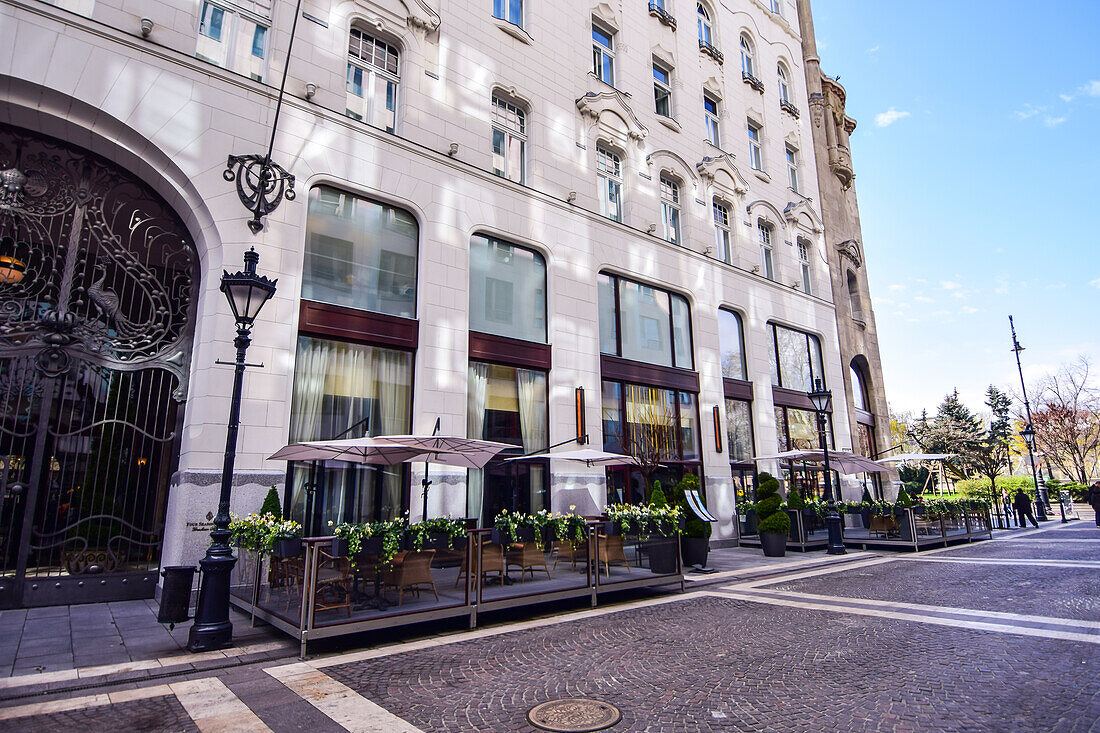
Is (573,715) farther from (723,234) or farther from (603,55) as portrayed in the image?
(723,234)

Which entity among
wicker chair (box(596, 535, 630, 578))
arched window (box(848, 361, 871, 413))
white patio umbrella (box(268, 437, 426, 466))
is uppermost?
arched window (box(848, 361, 871, 413))

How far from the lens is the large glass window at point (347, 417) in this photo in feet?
38.7

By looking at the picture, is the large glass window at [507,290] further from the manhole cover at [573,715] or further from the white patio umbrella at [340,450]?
the manhole cover at [573,715]

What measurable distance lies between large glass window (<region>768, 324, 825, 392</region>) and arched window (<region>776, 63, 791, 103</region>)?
13100mm

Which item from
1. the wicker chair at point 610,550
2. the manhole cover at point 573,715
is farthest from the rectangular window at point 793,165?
the manhole cover at point 573,715

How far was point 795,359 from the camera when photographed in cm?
2533

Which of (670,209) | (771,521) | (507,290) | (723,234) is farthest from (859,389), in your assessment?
(507,290)

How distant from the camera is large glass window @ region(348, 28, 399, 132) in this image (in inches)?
563

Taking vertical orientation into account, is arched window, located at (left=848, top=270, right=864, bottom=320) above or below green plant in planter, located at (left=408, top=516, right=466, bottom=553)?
above

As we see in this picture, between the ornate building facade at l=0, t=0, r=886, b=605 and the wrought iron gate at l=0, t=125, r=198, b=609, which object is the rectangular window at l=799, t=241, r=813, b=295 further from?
the wrought iron gate at l=0, t=125, r=198, b=609

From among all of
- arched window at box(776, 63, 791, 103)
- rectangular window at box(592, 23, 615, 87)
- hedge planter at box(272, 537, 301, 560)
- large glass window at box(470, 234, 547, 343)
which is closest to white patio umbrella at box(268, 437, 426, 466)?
hedge planter at box(272, 537, 301, 560)

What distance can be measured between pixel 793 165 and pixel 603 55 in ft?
43.3

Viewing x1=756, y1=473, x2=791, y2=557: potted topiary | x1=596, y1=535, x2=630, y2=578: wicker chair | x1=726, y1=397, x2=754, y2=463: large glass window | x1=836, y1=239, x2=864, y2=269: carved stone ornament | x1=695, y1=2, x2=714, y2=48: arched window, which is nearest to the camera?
x1=596, y1=535, x2=630, y2=578: wicker chair

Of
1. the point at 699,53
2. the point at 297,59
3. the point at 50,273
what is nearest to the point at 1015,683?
the point at 50,273
